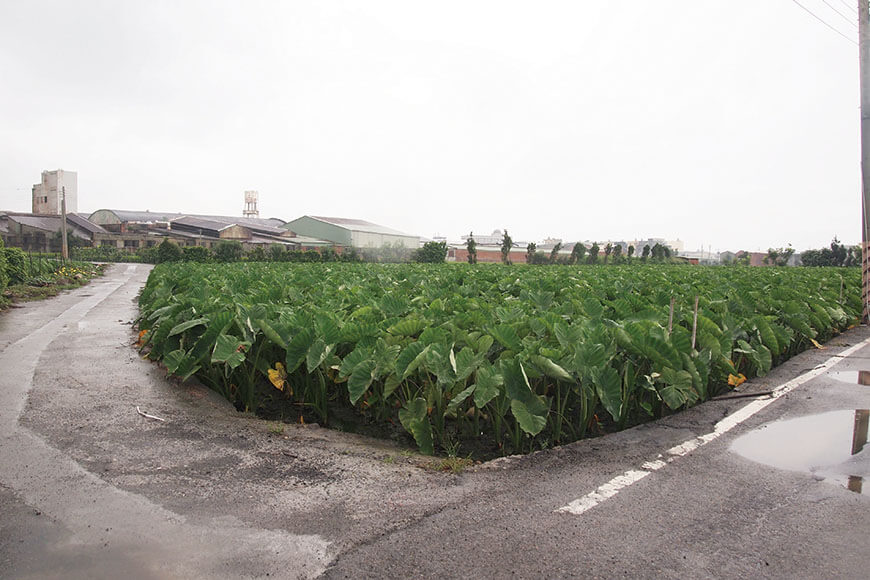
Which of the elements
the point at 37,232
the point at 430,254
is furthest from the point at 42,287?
the point at 37,232

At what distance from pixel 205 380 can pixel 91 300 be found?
42.1 feet

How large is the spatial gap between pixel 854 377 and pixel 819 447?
134 inches

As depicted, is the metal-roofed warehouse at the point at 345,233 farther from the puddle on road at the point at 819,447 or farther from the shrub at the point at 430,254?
the puddle on road at the point at 819,447

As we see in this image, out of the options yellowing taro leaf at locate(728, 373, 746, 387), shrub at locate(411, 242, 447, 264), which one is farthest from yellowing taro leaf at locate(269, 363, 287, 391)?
shrub at locate(411, 242, 447, 264)

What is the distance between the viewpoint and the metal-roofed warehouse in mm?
72438

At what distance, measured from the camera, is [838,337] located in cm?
1083

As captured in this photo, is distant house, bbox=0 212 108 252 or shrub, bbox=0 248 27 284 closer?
shrub, bbox=0 248 27 284

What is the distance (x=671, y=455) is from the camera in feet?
13.1

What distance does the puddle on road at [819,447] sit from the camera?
3.77 m

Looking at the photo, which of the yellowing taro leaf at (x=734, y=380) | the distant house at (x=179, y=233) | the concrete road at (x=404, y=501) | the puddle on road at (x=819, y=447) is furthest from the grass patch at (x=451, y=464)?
the distant house at (x=179, y=233)

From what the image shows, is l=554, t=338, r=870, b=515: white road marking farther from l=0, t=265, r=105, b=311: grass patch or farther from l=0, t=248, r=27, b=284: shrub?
l=0, t=248, r=27, b=284: shrub

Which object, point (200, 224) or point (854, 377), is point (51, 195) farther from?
point (854, 377)

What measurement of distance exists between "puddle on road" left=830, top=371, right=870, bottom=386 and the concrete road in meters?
1.86

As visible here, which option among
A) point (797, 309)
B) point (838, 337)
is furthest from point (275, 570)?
point (838, 337)
